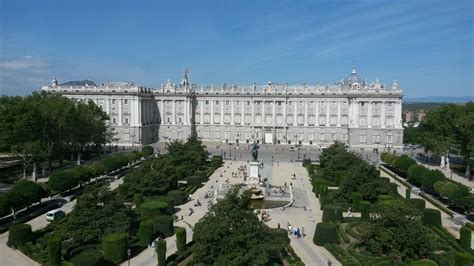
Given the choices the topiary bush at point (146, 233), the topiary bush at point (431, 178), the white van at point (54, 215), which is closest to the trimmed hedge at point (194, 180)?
the white van at point (54, 215)

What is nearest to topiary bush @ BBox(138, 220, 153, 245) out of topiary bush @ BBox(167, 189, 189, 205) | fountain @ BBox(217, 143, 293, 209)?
topiary bush @ BBox(167, 189, 189, 205)

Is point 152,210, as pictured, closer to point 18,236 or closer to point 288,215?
point 18,236

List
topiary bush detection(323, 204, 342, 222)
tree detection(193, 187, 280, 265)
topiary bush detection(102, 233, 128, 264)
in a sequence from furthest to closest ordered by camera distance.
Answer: topiary bush detection(323, 204, 342, 222), topiary bush detection(102, 233, 128, 264), tree detection(193, 187, 280, 265)

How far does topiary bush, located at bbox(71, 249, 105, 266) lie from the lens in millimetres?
24906

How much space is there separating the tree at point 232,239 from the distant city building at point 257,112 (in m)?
73.0

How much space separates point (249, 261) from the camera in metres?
22.8

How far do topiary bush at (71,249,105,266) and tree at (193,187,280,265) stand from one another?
5762 millimetres

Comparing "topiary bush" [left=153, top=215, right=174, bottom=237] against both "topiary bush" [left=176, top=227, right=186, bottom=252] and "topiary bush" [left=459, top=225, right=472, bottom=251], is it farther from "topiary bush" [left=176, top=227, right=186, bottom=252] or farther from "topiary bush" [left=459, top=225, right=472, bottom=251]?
"topiary bush" [left=459, top=225, right=472, bottom=251]

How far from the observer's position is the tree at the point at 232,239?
2278cm

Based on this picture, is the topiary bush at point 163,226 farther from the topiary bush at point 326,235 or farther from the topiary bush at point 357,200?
the topiary bush at point 357,200

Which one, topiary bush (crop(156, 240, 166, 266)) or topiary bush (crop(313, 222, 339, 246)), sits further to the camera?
topiary bush (crop(313, 222, 339, 246))

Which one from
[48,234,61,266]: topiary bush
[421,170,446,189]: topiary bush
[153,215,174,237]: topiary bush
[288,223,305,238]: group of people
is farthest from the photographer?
[421,170,446,189]: topiary bush

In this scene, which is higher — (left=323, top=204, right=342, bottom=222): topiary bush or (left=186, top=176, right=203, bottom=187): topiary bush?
(left=186, top=176, right=203, bottom=187): topiary bush

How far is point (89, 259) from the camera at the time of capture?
2502 centimetres
